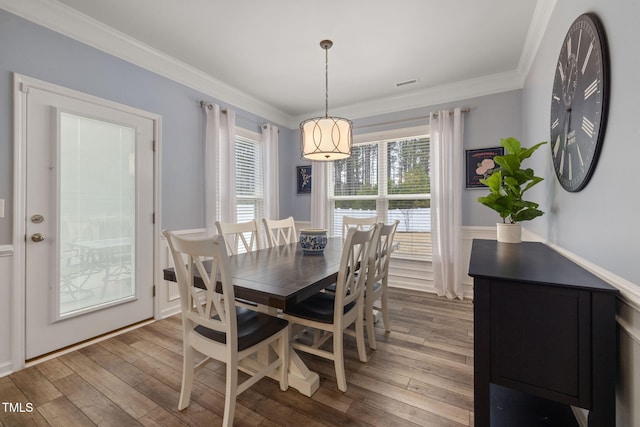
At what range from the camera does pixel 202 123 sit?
323 centimetres

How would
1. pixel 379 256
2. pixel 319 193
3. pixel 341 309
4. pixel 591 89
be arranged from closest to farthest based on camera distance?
1. pixel 591 89
2. pixel 341 309
3. pixel 379 256
4. pixel 319 193

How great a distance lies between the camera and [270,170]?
409 centimetres

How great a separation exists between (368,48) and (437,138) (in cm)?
144

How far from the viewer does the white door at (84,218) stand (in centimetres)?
204

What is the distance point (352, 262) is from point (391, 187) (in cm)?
243

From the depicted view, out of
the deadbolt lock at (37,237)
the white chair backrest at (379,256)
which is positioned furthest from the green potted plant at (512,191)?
the deadbolt lock at (37,237)

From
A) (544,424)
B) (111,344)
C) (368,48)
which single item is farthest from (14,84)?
(544,424)

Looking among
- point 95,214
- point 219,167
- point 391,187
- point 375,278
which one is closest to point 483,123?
point 391,187

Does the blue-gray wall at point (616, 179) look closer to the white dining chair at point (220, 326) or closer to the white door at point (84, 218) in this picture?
the white dining chair at point (220, 326)

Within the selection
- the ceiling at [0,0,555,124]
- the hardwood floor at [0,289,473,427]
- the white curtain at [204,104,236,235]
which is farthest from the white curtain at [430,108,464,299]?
the white curtain at [204,104,236,235]

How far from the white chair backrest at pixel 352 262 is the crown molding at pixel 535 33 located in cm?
200

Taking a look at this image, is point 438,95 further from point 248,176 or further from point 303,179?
point 248,176

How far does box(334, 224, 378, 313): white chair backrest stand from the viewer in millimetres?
1588

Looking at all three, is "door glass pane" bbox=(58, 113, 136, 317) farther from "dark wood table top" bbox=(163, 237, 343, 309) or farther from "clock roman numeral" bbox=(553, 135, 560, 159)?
"clock roman numeral" bbox=(553, 135, 560, 159)
